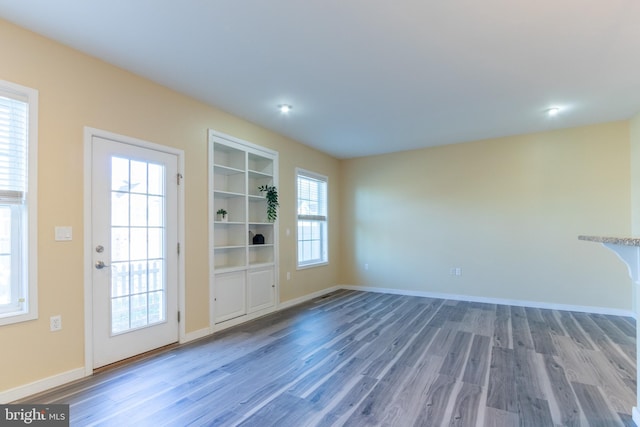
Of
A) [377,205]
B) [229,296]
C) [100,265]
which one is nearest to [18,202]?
[100,265]

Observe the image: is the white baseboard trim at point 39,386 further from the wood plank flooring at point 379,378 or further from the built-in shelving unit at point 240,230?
the built-in shelving unit at point 240,230

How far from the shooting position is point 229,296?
13.3 feet

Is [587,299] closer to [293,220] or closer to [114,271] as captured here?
[293,220]

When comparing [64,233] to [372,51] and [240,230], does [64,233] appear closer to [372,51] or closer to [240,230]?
[240,230]

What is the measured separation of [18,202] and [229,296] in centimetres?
233

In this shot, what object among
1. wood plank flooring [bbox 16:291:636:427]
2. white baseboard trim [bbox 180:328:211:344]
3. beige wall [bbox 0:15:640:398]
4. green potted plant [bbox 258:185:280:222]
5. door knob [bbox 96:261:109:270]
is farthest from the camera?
green potted plant [bbox 258:185:280:222]

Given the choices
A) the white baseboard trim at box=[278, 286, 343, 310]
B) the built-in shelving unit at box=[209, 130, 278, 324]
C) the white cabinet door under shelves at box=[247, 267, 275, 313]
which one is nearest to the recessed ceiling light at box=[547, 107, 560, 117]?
the built-in shelving unit at box=[209, 130, 278, 324]

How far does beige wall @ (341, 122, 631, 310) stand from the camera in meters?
4.52

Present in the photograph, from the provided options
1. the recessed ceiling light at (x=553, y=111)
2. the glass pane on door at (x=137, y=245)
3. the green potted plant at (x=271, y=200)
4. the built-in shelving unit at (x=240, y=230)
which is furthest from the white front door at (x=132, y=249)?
the recessed ceiling light at (x=553, y=111)

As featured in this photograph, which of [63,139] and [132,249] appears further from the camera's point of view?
[132,249]

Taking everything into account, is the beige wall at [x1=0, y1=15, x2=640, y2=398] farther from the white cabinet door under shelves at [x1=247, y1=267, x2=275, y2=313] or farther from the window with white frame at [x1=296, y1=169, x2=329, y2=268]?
the white cabinet door under shelves at [x1=247, y1=267, x2=275, y2=313]

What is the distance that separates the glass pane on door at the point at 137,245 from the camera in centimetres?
291

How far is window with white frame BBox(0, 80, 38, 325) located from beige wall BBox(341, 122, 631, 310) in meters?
5.08

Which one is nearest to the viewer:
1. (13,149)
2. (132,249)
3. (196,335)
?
(13,149)
